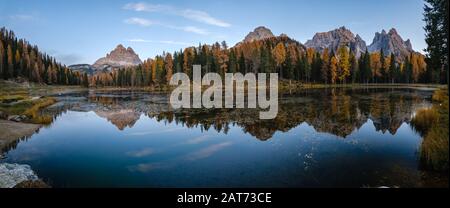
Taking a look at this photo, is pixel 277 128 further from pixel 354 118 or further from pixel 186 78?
pixel 186 78

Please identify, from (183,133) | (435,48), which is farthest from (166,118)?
(435,48)

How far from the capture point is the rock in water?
11.1m

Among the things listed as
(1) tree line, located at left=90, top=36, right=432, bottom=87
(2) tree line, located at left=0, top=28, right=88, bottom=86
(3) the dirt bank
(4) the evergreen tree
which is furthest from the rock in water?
(2) tree line, located at left=0, top=28, right=88, bottom=86

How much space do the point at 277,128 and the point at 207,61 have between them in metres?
78.9

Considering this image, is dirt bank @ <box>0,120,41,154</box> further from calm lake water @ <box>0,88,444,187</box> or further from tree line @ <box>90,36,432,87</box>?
tree line @ <box>90,36,432,87</box>

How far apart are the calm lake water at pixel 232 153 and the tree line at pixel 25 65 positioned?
111 m

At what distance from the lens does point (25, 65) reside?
4719 inches

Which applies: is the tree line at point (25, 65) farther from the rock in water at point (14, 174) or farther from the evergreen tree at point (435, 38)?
the evergreen tree at point (435, 38)

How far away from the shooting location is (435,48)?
31797mm

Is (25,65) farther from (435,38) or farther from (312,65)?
(435,38)

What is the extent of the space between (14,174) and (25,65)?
133945mm

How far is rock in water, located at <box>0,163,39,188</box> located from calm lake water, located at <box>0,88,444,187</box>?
0.53 m

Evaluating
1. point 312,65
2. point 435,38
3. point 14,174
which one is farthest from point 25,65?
point 435,38

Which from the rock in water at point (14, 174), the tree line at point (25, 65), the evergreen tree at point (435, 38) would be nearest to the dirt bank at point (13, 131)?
the rock in water at point (14, 174)
